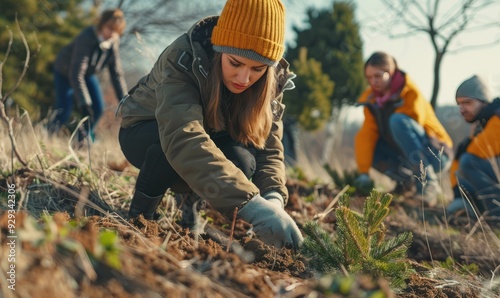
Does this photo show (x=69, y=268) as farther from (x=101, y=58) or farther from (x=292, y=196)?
(x=101, y=58)

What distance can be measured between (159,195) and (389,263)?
3.82 feet

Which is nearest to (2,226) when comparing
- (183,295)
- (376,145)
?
(183,295)

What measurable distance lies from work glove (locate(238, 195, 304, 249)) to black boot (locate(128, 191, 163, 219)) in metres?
0.65

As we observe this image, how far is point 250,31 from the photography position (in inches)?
94.4

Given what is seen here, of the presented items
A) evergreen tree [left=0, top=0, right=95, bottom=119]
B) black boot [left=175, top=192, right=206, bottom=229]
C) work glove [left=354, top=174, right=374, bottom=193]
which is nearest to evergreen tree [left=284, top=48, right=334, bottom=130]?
evergreen tree [left=0, top=0, right=95, bottom=119]

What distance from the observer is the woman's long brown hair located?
98.5 inches

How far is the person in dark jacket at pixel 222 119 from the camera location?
219 centimetres

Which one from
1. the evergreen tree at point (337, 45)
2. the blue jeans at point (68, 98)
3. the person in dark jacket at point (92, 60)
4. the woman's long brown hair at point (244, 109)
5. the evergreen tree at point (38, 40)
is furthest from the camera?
the evergreen tree at point (337, 45)

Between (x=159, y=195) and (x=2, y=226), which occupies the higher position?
(x=2, y=226)

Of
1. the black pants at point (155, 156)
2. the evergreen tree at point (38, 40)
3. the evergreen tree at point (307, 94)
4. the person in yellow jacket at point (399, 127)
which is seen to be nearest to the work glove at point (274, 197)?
the black pants at point (155, 156)

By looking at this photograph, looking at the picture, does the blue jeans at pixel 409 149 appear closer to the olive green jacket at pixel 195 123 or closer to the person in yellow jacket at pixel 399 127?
the person in yellow jacket at pixel 399 127

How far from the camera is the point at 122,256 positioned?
4.61 feet

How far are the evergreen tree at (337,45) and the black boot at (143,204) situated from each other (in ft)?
34.4

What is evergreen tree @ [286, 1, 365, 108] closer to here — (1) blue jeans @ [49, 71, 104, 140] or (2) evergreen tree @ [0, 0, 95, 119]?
(2) evergreen tree @ [0, 0, 95, 119]
